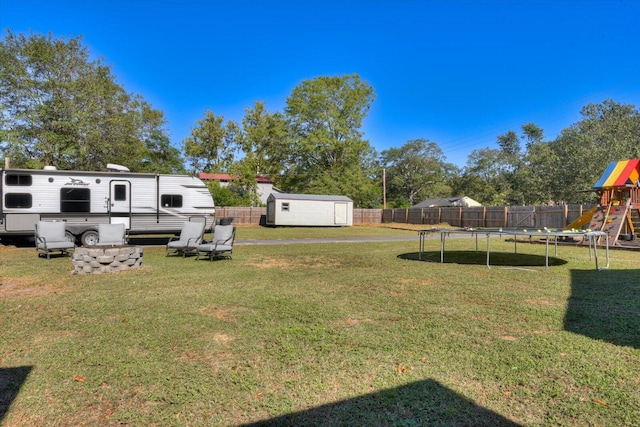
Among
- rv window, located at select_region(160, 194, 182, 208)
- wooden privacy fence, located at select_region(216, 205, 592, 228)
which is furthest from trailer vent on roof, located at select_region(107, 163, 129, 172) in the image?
wooden privacy fence, located at select_region(216, 205, 592, 228)

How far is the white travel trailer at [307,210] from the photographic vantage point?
29.0 meters

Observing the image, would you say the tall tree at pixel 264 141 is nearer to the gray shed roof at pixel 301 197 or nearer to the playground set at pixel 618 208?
→ the gray shed roof at pixel 301 197

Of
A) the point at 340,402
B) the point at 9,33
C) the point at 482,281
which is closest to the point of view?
the point at 340,402

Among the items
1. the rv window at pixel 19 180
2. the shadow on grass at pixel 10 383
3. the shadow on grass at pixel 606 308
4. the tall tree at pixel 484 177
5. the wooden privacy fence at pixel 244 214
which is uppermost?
the tall tree at pixel 484 177

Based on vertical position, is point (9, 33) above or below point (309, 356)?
above

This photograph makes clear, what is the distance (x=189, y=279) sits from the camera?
6902 millimetres

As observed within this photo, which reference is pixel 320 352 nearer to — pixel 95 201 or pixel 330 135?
pixel 95 201

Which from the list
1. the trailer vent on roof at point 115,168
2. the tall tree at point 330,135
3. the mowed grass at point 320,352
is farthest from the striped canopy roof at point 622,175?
the tall tree at point 330,135

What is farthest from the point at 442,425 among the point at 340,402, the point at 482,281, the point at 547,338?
the point at 482,281

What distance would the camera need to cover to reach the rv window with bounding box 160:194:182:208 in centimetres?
1366

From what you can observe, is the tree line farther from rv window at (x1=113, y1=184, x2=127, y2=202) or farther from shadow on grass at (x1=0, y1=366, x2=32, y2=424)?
shadow on grass at (x1=0, y1=366, x2=32, y2=424)

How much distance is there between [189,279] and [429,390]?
5.33 meters

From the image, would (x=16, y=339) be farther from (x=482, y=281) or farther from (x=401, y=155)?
(x=401, y=155)

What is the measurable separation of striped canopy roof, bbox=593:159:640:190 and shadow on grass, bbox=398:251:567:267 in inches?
261
